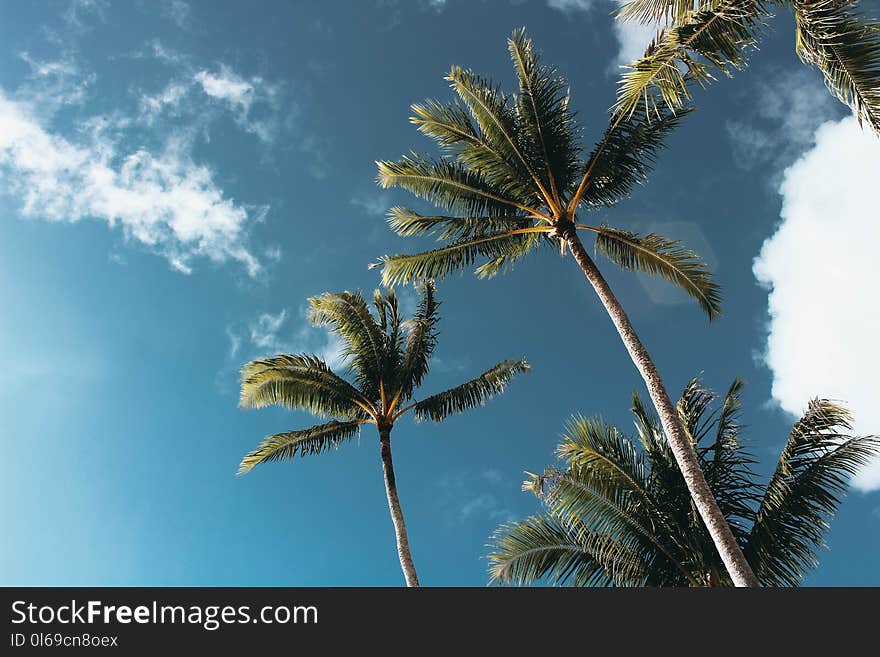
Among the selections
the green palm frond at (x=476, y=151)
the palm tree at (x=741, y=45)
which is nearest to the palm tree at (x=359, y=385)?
the green palm frond at (x=476, y=151)

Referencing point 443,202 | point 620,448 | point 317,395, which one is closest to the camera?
point 620,448

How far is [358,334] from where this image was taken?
15.2m

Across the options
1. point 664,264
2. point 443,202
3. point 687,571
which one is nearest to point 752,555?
point 687,571

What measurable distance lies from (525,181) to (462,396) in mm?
5963

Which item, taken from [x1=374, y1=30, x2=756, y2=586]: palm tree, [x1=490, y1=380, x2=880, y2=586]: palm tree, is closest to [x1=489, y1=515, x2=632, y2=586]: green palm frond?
[x1=490, y1=380, x2=880, y2=586]: palm tree

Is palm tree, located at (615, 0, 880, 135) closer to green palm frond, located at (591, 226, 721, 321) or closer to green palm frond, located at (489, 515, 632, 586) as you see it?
green palm frond, located at (591, 226, 721, 321)

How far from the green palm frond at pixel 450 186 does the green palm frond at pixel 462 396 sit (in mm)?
4730

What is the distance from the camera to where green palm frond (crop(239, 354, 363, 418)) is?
14.1 metres

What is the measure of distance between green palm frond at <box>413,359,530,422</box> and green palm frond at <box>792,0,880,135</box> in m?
9.96

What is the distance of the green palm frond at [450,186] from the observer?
12.3 m
